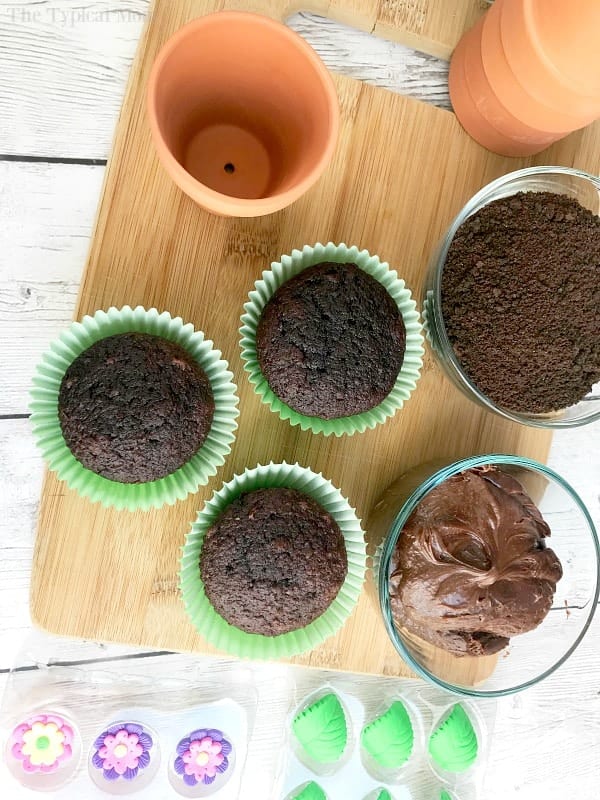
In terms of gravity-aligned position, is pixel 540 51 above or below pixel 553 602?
above

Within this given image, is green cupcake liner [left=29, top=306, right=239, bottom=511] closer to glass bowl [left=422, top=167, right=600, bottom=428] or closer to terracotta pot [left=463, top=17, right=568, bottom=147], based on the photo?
glass bowl [left=422, top=167, right=600, bottom=428]

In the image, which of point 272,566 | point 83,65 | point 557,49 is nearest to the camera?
point 557,49

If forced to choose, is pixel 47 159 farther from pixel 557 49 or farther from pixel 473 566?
pixel 473 566

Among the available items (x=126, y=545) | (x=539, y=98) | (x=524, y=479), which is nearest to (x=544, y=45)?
(x=539, y=98)

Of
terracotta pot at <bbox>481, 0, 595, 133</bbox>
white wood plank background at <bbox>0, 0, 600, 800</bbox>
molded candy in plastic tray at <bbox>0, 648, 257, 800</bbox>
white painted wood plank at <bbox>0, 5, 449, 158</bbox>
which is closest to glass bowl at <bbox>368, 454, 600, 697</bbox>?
white wood plank background at <bbox>0, 0, 600, 800</bbox>

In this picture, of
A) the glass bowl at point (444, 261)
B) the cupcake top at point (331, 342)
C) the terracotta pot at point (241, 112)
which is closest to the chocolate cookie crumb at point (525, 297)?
the glass bowl at point (444, 261)

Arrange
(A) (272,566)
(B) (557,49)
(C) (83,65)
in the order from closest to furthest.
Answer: (B) (557,49), (A) (272,566), (C) (83,65)

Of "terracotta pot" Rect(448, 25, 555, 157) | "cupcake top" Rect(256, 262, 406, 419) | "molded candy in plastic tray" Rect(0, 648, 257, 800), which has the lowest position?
"molded candy in plastic tray" Rect(0, 648, 257, 800)

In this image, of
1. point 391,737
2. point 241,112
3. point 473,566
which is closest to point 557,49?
point 241,112
